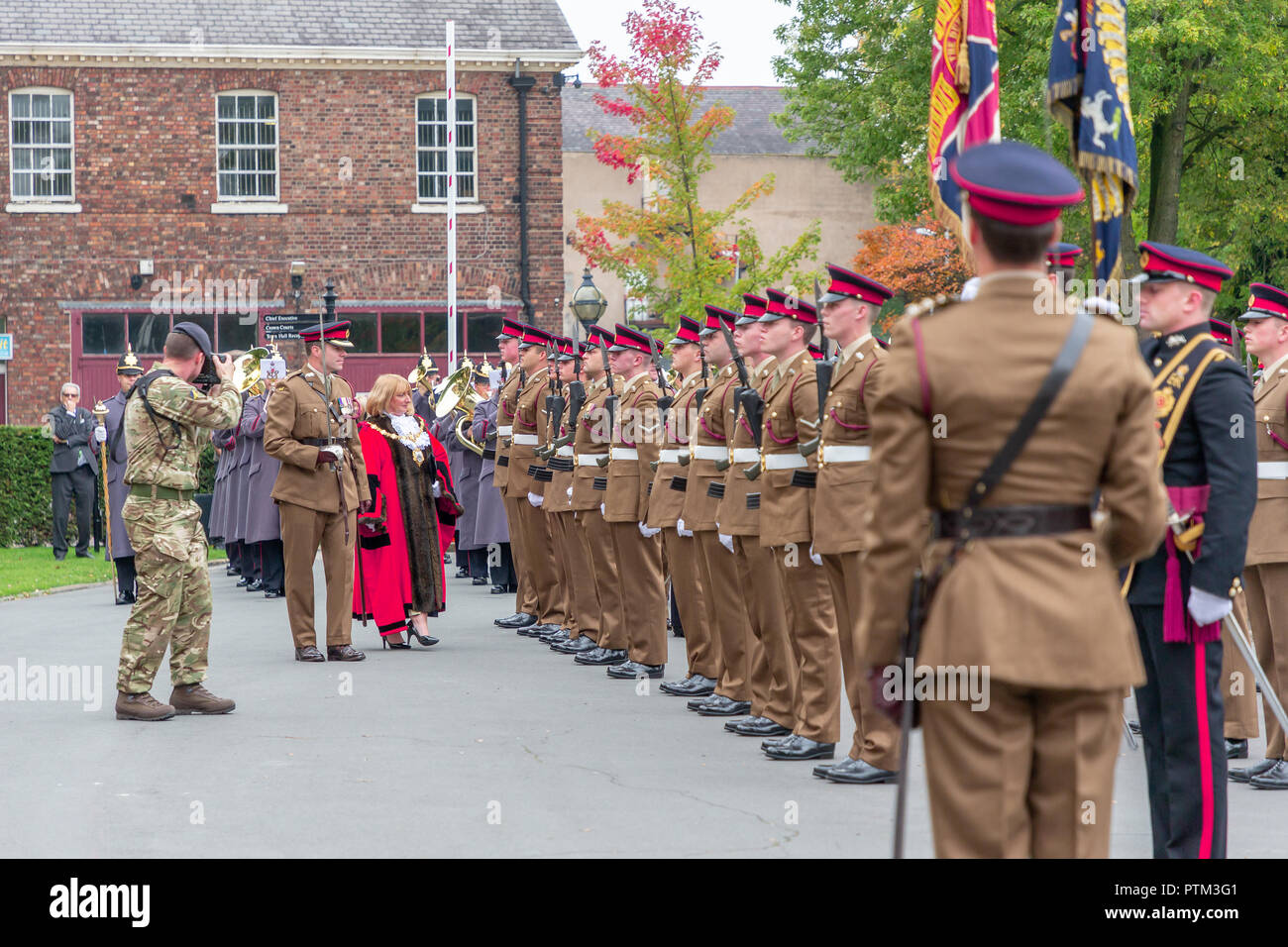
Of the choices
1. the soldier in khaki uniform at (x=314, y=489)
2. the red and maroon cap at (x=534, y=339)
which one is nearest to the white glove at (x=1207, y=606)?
the soldier in khaki uniform at (x=314, y=489)

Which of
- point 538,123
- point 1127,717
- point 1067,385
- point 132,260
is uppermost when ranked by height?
point 538,123

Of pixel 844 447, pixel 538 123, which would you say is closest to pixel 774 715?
pixel 844 447

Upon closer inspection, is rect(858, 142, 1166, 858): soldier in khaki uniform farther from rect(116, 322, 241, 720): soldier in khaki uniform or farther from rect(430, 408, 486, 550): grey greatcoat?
rect(430, 408, 486, 550): grey greatcoat

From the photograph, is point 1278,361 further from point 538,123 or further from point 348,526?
point 538,123

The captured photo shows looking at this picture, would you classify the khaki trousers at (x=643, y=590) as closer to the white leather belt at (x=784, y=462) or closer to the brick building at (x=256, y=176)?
the white leather belt at (x=784, y=462)

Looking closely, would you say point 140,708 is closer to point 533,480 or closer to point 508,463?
point 533,480

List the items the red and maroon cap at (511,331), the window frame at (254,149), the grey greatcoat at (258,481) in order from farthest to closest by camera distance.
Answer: the window frame at (254,149) < the grey greatcoat at (258,481) < the red and maroon cap at (511,331)

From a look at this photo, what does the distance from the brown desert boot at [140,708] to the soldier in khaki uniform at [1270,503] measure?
5.87 m

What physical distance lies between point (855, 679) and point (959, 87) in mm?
2962

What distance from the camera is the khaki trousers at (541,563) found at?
546 inches

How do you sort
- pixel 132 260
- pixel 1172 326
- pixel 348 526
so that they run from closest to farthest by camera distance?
pixel 1172 326, pixel 348 526, pixel 132 260

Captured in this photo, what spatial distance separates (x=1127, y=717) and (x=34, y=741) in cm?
619

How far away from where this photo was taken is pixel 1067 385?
396cm

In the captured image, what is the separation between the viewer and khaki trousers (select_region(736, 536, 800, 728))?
8977 millimetres
